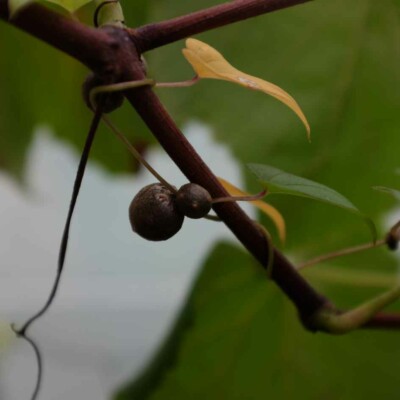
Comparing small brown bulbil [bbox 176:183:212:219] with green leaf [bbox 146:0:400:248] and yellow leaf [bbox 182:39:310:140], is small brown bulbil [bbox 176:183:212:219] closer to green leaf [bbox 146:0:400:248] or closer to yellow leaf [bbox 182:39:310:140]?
yellow leaf [bbox 182:39:310:140]

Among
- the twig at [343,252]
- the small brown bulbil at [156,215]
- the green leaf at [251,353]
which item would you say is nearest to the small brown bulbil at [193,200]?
the small brown bulbil at [156,215]

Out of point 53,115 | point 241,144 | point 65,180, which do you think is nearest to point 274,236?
point 241,144

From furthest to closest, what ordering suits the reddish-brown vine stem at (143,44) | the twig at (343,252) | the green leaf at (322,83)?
the green leaf at (322,83) → the twig at (343,252) → the reddish-brown vine stem at (143,44)

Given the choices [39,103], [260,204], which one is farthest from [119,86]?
[39,103]

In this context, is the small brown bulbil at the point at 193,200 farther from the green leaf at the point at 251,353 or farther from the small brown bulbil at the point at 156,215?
the green leaf at the point at 251,353

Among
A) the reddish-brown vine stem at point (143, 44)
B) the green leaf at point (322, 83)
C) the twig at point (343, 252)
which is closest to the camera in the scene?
the reddish-brown vine stem at point (143, 44)

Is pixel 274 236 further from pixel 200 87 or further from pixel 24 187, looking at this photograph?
pixel 24 187

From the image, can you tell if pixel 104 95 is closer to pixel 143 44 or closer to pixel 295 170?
pixel 143 44
